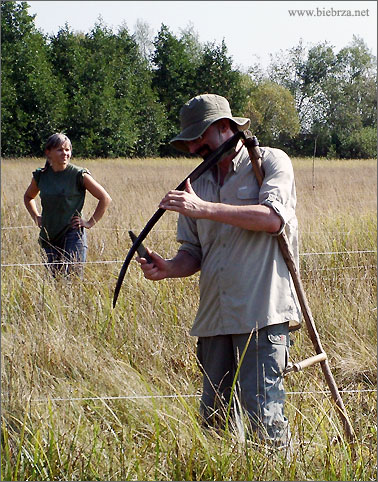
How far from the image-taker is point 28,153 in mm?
14742

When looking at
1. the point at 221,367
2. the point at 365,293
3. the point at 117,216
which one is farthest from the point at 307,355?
the point at 117,216

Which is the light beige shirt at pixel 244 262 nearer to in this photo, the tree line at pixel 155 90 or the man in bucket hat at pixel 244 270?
the man in bucket hat at pixel 244 270

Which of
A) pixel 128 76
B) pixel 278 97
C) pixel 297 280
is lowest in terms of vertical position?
pixel 297 280

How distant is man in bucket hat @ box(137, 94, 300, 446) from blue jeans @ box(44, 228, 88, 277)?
2352mm

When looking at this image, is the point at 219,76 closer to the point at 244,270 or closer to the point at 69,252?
the point at 69,252

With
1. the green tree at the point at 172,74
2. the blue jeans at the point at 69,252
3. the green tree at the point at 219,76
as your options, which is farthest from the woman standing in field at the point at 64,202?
the green tree at the point at 172,74

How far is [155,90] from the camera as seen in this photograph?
11477 millimetres

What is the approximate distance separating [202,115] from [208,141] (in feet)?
0.36

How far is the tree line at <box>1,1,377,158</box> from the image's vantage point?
8359 millimetres

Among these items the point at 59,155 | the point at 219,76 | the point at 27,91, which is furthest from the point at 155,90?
the point at 59,155

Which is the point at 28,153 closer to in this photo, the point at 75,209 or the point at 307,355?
the point at 75,209

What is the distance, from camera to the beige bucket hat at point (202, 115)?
2551 millimetres

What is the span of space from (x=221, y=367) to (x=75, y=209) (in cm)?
256

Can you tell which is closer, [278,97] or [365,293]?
[365,293]
